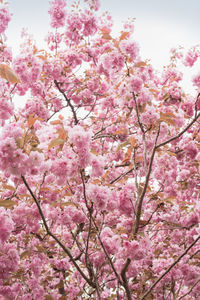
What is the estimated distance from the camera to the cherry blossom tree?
8.59 ft

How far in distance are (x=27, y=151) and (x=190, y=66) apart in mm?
5667

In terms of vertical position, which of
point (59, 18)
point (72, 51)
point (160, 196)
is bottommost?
point (160, 196)

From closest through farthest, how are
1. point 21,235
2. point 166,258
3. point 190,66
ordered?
point 21,235
point 166,258
point 190,66

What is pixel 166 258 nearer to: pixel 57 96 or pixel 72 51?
pixel 57 96

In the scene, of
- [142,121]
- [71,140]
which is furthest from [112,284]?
[71,140]

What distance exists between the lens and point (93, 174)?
2.83 metres

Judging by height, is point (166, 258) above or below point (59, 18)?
below

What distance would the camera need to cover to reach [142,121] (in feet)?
11.2

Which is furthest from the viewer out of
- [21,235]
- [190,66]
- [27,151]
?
[190,66]

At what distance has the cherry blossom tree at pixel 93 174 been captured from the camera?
262cm

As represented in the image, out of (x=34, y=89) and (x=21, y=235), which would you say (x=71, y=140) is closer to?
(x=21, y=235)

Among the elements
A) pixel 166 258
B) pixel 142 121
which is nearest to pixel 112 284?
pixel 166 258

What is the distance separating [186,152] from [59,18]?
13.8ft

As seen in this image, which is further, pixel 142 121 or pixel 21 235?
pixel 21 235
